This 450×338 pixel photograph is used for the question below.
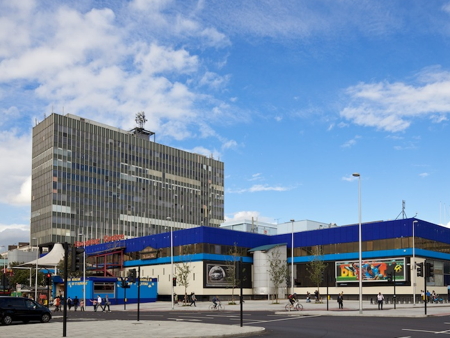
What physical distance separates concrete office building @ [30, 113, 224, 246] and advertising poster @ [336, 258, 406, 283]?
201 feet

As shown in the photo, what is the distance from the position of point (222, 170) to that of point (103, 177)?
48555 mm

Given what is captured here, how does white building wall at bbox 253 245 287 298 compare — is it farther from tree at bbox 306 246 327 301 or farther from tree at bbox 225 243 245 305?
tree at bbox 306 246 327 301

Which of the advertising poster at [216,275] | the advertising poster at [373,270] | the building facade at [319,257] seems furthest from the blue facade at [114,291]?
the advertising poster at [373,270]

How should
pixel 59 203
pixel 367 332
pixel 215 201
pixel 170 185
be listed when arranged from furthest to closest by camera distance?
pixel 215 201 < pixel 170 185 < pixel 59 203 < pixel 367 332

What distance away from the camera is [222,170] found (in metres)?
188

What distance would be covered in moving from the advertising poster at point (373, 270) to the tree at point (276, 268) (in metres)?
8.64

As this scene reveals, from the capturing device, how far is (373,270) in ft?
267

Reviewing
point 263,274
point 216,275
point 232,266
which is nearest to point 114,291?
point 216,275

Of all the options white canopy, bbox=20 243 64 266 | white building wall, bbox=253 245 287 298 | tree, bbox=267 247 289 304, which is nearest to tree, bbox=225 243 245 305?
white building wall, bbox=253 245 287 298

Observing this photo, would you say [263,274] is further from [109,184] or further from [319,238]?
[109,184]

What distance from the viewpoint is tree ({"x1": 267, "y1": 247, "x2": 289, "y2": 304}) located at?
273 ft

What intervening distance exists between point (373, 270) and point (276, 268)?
1646 centimetres

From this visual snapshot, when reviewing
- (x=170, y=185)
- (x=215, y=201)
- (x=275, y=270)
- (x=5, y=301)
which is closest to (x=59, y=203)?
(x=170, y=185)

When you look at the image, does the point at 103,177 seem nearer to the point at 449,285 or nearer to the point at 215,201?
the point at 215,201
